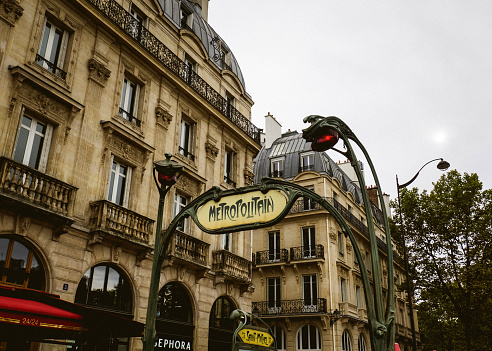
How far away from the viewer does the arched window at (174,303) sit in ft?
51.4

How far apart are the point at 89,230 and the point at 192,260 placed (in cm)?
477

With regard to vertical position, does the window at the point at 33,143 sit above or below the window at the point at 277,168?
below

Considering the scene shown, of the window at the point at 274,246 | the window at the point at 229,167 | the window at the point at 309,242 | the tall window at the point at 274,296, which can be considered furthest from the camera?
the window at the point at 274,246

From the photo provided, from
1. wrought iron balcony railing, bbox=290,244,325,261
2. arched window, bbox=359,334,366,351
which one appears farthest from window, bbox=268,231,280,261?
arched window, bbox=359,334,366,351

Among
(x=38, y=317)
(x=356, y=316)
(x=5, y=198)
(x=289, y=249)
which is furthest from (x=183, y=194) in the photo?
(x=356, y=316)

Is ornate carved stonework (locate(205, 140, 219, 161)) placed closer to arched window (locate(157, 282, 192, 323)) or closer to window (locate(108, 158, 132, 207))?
window (locate(108, 158, 132, 207))

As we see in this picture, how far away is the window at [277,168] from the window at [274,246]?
16.7ft

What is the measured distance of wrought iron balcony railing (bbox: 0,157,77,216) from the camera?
1076 centimetres

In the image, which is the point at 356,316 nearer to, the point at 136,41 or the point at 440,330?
the point at 440,330

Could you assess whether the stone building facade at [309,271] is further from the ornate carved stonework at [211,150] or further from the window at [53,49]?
the window at [53,49]

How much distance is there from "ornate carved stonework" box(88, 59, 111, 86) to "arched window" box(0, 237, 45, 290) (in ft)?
19.9

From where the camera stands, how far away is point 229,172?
21.8 m

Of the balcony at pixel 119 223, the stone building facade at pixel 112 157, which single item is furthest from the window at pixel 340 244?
the balcony at pixel 119 223

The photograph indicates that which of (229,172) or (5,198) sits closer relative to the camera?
(5,198)
